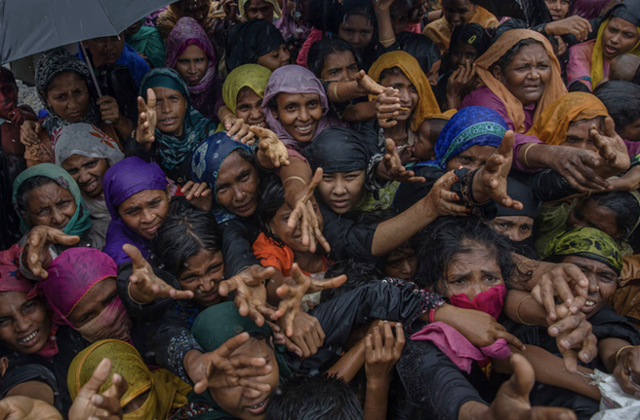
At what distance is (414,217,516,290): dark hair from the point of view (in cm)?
313

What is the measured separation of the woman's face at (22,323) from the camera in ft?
10.4

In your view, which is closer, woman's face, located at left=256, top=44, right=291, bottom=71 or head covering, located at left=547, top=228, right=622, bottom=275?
head covering, located at left=547, top=228, right=622, bottom=275

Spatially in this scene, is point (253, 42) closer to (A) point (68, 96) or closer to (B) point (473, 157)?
(A) point (68, 96)

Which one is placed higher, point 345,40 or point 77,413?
point 345,40

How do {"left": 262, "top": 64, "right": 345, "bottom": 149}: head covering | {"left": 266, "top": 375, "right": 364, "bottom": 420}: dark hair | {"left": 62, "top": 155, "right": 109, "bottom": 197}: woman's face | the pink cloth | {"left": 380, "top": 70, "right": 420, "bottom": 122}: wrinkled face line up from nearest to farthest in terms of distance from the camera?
{"left": 266, "top": 375, "right": 364, "bottom": 420}: dark hair, the pink cloth, {"left": 262, "top": 64, "right": 345, "bottom": 149}: head covering, {"left": 62, "top": 155, "right": 109, "bottom": 197}: woman's face, {"left": 380, "top": 70, "right": 420, "bottom": 122}: wrinkled face

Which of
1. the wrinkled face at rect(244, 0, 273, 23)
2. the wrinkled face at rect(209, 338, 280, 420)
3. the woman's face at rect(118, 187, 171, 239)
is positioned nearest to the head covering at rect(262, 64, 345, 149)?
the woman's face at rect(118, 187, 171, 239)

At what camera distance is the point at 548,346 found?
311 centimetres

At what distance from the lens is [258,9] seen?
568 centimetres

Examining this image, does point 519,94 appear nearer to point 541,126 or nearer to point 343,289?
point 541,126

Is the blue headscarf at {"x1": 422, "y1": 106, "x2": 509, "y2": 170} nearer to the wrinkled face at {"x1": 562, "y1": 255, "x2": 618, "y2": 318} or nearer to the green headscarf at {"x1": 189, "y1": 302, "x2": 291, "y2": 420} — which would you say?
the wrinkled face at {"x1": 562, "y1": 255, "x2": 618, "y2": 318}

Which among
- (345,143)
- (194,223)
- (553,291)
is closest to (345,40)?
(345,143)

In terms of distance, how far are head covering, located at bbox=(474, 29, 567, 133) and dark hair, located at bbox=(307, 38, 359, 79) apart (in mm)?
1386

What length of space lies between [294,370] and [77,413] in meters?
Result: 1.24

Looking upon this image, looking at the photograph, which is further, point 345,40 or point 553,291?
point 345,40
